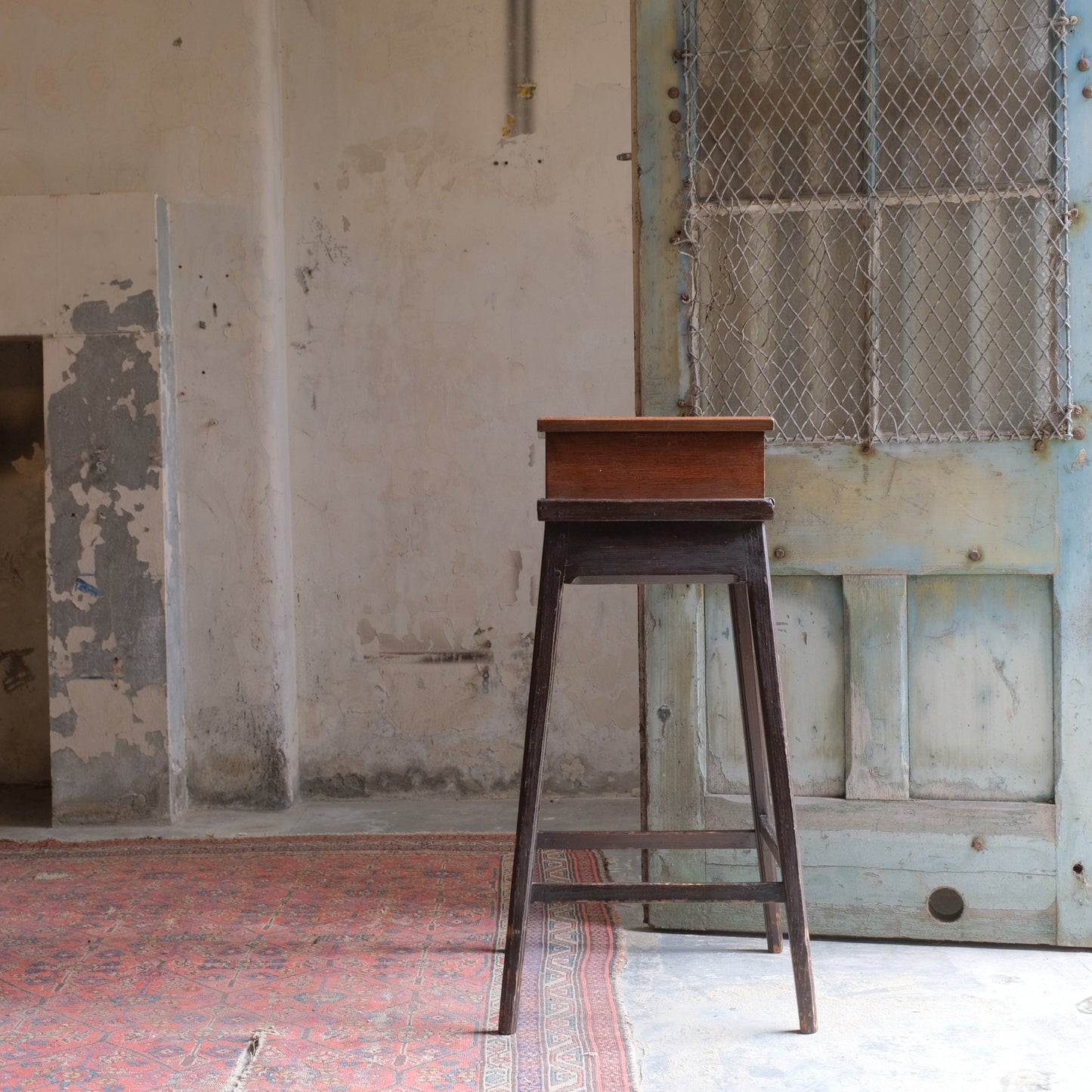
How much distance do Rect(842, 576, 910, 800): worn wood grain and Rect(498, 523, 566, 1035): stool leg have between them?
86cm

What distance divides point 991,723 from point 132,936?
2131 mm

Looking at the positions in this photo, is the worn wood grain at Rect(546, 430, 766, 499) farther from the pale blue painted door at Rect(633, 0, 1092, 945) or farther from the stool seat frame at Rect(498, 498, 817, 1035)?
the pale blue painted door at Rect(633, 0, 1092, 945)

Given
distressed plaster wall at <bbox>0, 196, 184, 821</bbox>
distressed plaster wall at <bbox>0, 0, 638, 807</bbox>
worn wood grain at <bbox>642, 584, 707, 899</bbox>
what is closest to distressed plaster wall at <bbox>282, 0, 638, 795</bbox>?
distressed plaster wall at <bbox>0, 0, 638, 807</bbox>

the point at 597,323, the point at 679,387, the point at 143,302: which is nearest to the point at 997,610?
the point at 679,387

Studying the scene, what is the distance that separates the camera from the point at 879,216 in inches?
105

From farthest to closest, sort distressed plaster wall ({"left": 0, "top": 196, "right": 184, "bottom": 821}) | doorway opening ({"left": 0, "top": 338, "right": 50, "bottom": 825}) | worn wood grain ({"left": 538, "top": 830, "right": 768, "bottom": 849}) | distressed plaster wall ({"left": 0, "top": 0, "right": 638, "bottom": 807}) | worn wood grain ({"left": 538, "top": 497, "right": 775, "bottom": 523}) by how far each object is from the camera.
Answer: doorway opening ({"left": 0, "top": 338, "right": 50, "bottom": 825}) → distressed plaster wall ({"left": 0, "top": 0, "right": 638, "bottom": 807}) → distressed plaster wall ({"left": 0, "top": 196, "right": 184, "bottom": 821}) → worn wood grain ({"left": 538, "top": 830, "right": 768, "bottom": 849}) → worn wood grain ({"left": 538, "top": 497, "right": 775, "bottom": 523})

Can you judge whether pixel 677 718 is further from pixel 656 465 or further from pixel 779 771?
pixel 656 465

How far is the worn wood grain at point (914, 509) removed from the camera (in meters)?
2.60

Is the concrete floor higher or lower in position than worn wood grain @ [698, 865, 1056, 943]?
lower

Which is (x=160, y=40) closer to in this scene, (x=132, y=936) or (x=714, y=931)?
(x=132, y=936)

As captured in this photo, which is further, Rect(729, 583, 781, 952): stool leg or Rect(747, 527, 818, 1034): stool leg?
Rect(729, 583, 781, 952): stool leg

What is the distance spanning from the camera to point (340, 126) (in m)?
4.32

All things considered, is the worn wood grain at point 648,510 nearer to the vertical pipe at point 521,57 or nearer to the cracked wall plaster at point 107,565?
the cracked wall plaster at point 107,565

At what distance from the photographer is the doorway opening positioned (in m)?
4.84
